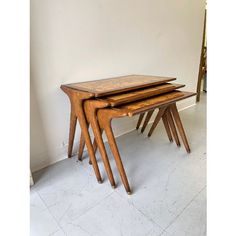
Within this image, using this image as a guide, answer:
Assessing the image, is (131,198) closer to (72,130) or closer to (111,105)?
(111,105)

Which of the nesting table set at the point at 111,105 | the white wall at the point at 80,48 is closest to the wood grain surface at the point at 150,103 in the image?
the nesting table set at the point at 111,105

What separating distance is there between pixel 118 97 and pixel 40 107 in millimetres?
750

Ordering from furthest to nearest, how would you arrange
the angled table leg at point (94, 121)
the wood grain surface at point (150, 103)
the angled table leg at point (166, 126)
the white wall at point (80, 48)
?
the angled table leg at point (166, 126) → the white wall at point (80, 48) → the angled table leg at point (94, 121) → the wood grain surface at point (150, 103)

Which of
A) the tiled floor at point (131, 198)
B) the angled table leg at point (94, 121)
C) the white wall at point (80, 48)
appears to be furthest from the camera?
the white wall at point (80, 48)

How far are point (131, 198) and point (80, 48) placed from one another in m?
1.38

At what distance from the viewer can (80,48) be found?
1.90 meters

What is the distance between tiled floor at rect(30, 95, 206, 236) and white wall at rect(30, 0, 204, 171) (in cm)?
37

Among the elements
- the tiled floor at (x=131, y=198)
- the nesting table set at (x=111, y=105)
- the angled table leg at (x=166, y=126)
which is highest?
the nesting table set at (x=111, y=105)

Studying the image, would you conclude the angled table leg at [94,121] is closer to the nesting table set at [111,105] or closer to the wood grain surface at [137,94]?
the nesting table set at [111,105]

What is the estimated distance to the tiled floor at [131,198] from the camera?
123 cm

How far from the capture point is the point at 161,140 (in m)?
2.34

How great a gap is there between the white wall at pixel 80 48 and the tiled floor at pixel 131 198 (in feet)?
1.22

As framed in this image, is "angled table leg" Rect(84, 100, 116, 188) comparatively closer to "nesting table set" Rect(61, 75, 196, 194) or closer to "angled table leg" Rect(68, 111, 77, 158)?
"nesting table set" Rect(61, 75, 196, 194)
